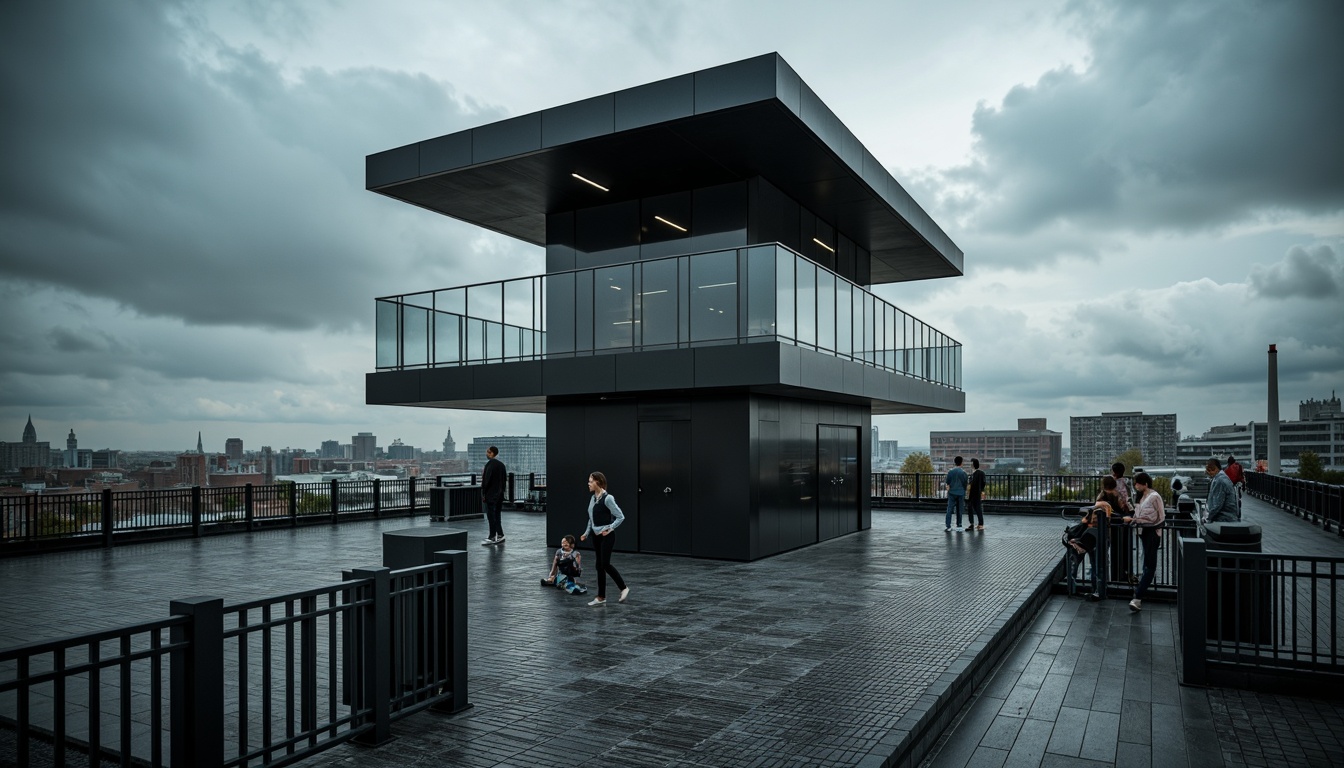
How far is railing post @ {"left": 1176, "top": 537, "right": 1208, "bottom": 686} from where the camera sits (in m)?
7.43

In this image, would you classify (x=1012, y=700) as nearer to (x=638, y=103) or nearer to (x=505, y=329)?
(x=638, y=103)

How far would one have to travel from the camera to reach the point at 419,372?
1772 cm

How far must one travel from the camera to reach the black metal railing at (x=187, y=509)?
57.4ft

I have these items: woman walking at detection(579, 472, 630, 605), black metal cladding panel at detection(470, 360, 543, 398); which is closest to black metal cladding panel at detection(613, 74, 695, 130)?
black metal cladding panel at detection(470, 360, 543, 398)

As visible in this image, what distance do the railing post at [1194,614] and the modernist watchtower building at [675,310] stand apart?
679 cm

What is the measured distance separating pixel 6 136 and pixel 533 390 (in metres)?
28.7

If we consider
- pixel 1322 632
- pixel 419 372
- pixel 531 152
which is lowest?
pixel 1322 632

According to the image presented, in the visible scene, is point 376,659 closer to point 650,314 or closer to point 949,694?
point 949,694

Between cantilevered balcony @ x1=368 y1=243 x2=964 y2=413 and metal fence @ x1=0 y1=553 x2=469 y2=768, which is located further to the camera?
cantilevered balcony @ x1=368 y1=243 x2=964 y2=413

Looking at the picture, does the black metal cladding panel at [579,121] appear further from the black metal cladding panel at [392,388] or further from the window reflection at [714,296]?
the black metal cladding panel at [392,388]

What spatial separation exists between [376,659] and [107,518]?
17400 mm

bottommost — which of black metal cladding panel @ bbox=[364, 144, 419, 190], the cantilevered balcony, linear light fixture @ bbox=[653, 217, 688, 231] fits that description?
the cantilevered balcony

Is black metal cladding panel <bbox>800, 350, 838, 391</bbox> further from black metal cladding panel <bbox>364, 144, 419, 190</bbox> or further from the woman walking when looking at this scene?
black metal cladding panel <bbox>364, 144, 419, 190</bbox>

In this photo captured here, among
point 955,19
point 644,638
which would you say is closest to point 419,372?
point 644,638
